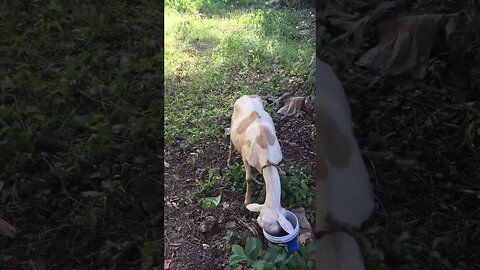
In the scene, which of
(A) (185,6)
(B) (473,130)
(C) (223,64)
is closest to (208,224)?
(C) (223,64)

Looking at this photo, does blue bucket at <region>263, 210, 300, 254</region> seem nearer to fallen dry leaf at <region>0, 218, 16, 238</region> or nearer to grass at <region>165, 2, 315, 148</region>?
grass at <region>165, 2, 315, 148</region>

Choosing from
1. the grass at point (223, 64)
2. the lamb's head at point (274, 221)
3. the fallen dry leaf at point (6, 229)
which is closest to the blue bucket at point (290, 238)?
the lamb's head at point (274, 221)

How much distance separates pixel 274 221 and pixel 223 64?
396 millimetres

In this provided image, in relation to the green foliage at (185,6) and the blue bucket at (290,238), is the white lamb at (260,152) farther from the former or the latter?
the green foliage at (185,6)

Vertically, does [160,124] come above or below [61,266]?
above

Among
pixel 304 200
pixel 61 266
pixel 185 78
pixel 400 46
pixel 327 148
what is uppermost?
pixel 400 46

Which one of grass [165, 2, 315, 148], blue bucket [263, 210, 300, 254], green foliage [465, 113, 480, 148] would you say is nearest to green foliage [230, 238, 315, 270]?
blue bucket [263, 210, 300, 254]

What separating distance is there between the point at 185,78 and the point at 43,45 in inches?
13.3

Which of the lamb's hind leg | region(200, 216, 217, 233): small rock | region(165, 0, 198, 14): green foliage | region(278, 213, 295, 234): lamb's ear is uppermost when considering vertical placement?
region(165, 0, 198, 14): green foliage

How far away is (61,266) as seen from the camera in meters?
1.63

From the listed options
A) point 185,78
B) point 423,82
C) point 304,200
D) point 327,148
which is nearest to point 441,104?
point 423,82

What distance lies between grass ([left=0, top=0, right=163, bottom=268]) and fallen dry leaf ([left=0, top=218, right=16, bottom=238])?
17 millimetres

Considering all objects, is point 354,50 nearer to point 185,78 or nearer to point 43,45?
point 185,78

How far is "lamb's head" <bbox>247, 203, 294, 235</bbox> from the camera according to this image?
1.64 meters
